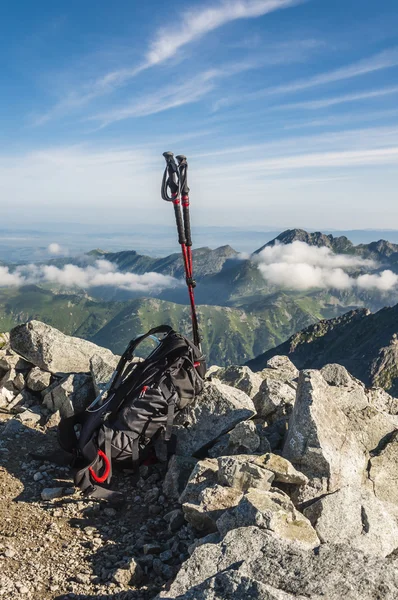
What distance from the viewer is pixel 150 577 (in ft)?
21.2

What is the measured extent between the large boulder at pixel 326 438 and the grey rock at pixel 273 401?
1.35 m

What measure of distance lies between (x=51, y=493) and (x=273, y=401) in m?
5.44

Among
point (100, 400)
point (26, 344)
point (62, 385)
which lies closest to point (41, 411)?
point (62, 385)

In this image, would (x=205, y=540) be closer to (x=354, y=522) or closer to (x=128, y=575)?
(x=128, y=575)

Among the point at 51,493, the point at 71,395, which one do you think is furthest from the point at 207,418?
the point at 71,395

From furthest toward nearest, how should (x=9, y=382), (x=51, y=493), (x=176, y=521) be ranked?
(x=9, y=382)
(x=51, y=493)
(x=176, y=521)

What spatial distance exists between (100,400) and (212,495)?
4.01 meters

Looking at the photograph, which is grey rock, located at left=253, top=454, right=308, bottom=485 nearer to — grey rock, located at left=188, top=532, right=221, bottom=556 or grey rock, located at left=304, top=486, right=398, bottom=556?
grey rock, located at left=304, top=486, right=398, bottom=556

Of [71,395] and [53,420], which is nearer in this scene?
[53,420]

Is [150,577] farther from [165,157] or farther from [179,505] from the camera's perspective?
[165,157]

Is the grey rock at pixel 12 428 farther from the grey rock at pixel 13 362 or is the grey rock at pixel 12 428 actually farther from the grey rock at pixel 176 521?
the grey rock at pixel 176 521

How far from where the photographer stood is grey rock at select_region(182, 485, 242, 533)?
23.3 feet

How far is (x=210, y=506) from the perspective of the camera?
718cm

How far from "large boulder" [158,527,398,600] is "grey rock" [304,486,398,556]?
1665 mm
